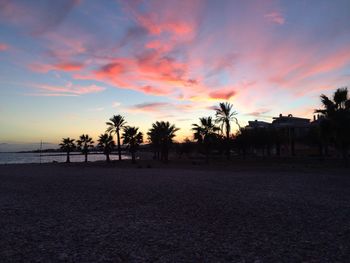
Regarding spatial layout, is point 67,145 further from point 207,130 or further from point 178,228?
point 178,228

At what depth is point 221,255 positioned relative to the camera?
25.1 ft

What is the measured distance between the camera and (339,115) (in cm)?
3644

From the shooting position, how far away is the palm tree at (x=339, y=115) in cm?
3600

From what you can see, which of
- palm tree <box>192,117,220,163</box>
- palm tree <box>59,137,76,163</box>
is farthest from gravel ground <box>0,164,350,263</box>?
palm tree <box>59,137,76,163</box>

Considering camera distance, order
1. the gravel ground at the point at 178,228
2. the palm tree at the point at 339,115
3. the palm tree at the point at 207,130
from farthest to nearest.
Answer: the palm tree at the point at 207,130 → the palm tree at the point at 339,115 → the gravel ground at the point at 178,228

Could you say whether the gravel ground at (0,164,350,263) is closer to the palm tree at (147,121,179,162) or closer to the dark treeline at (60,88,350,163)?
the dark treeline at (60,88,350,163)

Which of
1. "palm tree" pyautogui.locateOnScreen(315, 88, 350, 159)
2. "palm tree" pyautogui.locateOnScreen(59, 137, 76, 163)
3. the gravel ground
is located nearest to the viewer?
the gravel ground

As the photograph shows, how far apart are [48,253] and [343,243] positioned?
774cm

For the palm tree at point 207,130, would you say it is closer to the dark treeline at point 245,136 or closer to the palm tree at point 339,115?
the dark treeline at point 245,136

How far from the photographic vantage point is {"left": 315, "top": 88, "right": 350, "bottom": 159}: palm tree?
36.0 metres

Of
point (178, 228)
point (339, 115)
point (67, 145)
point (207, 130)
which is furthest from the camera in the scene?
point (67, 145)

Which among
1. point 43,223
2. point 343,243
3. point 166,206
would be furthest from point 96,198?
point 343,243

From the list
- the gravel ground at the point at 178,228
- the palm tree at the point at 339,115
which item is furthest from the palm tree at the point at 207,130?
the gravel ground at the point at 178,228

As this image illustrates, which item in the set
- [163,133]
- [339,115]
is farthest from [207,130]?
[339,115]
